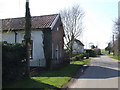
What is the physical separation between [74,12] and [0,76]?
27.9 metres

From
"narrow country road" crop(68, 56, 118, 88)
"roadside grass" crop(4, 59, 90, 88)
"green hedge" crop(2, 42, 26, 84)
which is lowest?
"narrow country road" crop(68, 56, 118, 88)

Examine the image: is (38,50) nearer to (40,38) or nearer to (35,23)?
(40,38)

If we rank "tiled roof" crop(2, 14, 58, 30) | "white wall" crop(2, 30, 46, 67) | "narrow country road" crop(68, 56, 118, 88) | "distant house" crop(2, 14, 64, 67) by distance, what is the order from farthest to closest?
"tiled roof" crop(2, 14, 58, 30), "white wall" crop(2, 30, 46, 67), "distant house" crop(2, 14, 64, 67), "narrow country road" crop(68, 56, 118, 88)

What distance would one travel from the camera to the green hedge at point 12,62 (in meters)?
7.87

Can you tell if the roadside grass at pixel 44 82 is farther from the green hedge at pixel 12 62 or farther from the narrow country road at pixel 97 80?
the narrow country road at pixel 97 80

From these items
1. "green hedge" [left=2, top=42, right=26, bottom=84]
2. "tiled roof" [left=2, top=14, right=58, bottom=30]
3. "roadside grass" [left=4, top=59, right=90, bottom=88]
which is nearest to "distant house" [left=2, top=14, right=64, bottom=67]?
"tiled roof" [left=2, top=14, right=58, bottom=30]

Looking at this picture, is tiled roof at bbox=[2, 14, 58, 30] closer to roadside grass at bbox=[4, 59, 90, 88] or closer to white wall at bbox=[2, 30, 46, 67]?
white wall at bbox=[2, 30, 46, 67]

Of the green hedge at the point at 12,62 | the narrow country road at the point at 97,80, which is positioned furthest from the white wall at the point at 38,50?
the green hedge at the point at 12,62

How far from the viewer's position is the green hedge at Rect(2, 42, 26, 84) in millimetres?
7867

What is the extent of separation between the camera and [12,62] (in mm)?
8508

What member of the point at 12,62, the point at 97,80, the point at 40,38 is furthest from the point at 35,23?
the point at 97,80

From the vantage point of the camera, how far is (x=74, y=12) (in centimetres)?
3316

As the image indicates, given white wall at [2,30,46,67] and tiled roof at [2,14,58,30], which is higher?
tiled roof at [2,14,58,30]

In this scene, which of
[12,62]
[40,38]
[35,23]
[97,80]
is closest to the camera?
[12,62]
